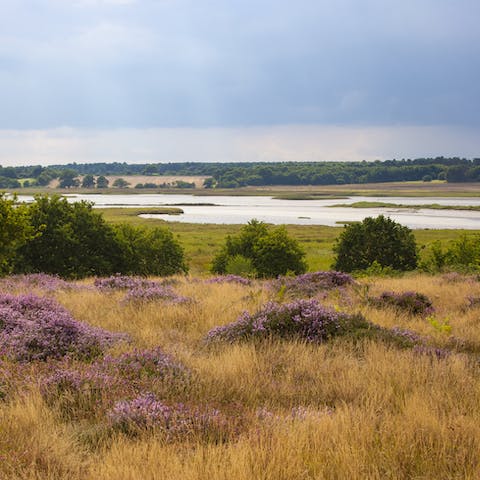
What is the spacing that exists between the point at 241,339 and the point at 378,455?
4.54m

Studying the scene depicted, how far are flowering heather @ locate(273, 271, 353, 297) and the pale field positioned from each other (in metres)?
5.87

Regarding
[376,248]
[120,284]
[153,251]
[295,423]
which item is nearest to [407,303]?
[120,284]

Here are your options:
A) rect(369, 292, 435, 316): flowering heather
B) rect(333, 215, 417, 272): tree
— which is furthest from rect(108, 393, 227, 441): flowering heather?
rect(333, 215, 417, 272): tree

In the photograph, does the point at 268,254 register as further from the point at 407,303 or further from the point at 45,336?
the point at 45,336

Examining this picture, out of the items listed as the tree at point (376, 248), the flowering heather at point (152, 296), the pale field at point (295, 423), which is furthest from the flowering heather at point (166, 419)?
the tree at point (376, 248)

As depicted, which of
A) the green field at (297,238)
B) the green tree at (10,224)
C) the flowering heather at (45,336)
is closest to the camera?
the flowering heather at (45,336)

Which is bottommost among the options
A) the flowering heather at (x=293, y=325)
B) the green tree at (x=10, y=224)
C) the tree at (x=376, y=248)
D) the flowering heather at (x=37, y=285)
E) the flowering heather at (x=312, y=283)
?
the tree at (x=376, y=248)

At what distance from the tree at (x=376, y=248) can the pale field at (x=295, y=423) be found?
36671 mm

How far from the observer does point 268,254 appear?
46.3 meters

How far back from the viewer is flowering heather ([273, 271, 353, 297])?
15.2 meters

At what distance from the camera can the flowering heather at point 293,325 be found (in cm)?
912

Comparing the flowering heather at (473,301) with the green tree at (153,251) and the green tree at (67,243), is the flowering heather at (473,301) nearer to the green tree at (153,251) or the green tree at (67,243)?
the green tree at (67,243)

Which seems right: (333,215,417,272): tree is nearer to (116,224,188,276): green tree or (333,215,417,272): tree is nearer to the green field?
the green field

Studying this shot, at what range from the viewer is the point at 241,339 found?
8.92 m
